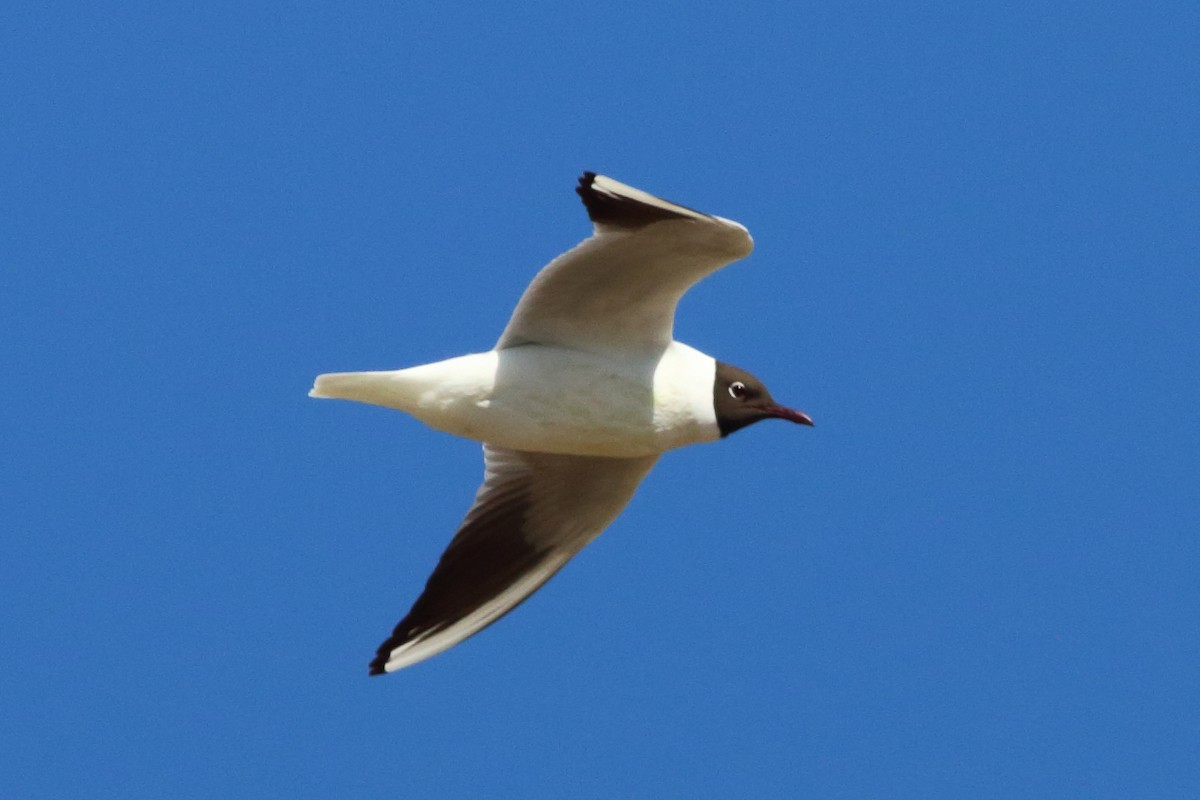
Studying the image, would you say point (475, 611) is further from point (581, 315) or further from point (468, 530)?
point (581, 315)

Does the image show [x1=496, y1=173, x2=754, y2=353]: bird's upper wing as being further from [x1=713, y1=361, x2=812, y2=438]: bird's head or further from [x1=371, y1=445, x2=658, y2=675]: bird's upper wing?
[x1=371, y1=445, x2=658, y2=675]: bird's upper wing

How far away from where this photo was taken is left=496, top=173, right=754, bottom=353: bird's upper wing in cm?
767

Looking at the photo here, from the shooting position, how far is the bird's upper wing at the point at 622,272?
7.67 metres

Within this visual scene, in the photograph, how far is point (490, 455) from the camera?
29.9ft

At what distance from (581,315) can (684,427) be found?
0.63 m

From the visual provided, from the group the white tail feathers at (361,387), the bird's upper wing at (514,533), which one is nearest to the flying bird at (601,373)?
the white tail feathers at (361,387)

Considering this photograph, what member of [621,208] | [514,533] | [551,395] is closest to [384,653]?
[514,533]

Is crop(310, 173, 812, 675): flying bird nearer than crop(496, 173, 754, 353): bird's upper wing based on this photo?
No

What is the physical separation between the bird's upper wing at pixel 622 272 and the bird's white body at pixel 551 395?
8 centimetres

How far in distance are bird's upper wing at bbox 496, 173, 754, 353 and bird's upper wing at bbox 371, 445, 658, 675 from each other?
833 millimetres

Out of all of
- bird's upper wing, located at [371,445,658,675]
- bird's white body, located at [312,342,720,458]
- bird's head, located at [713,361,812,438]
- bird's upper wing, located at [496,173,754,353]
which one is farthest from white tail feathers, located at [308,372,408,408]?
bird's head, located at [713,361,812,438]

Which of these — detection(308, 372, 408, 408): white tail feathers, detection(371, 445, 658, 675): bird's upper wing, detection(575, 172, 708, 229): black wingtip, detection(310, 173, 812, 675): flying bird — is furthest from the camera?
detection(371, 445, 658, 675): bird's upper wing

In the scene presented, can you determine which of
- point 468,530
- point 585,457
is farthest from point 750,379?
point 468,530

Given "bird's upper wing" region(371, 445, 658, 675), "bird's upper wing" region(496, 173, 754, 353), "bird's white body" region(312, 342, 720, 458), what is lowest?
"bird's upper wing" region(371, 445, 658, 675)
